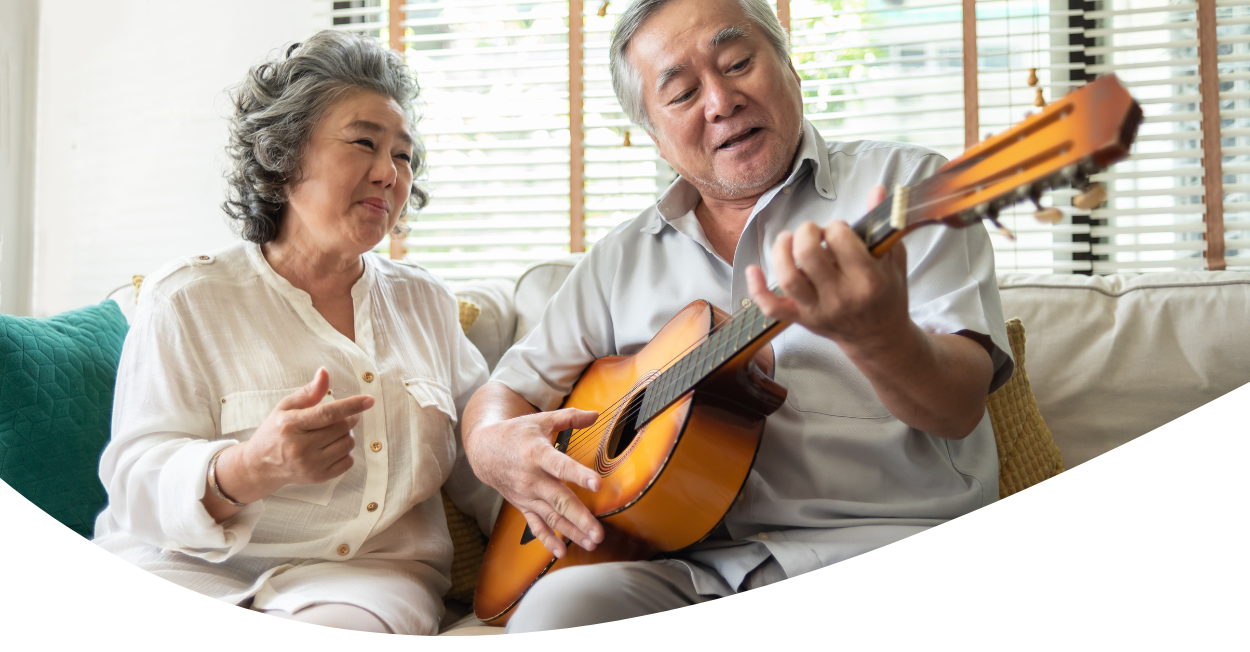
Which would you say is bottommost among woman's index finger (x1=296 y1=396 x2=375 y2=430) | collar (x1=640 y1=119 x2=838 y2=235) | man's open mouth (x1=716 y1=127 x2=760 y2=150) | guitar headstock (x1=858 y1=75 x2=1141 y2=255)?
woman's index finger (x1=296 y1=396 x2=375 y2=430)

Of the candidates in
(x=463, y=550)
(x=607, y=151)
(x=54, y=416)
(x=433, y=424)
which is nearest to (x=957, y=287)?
(x=433, y=424)

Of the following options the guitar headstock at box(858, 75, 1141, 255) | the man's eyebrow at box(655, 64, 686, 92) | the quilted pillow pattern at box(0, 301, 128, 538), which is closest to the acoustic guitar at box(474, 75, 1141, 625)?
the guitar headstock at box(858, 75, 1141, 255)

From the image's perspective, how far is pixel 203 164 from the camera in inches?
31.5

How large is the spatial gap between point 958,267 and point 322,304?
600 mm

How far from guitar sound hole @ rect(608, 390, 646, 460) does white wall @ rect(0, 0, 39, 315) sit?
0.69 metres

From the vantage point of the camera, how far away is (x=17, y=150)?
740 mm

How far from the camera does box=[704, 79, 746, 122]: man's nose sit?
0.63m

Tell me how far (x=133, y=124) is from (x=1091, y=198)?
0.91 meters

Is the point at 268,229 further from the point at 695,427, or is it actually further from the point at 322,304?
the point at 695,427

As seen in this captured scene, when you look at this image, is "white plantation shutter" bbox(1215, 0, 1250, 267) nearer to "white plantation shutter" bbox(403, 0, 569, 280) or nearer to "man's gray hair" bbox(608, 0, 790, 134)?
"man's gray hair" bbox(608, 0, 790, 134)

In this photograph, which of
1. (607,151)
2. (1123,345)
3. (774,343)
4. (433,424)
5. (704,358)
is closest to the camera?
(704,358)

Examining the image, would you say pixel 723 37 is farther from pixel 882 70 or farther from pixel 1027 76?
pixel 882 70

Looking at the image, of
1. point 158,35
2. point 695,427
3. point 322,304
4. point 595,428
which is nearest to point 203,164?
point 158,35

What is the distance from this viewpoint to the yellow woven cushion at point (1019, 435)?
28.3 inches
